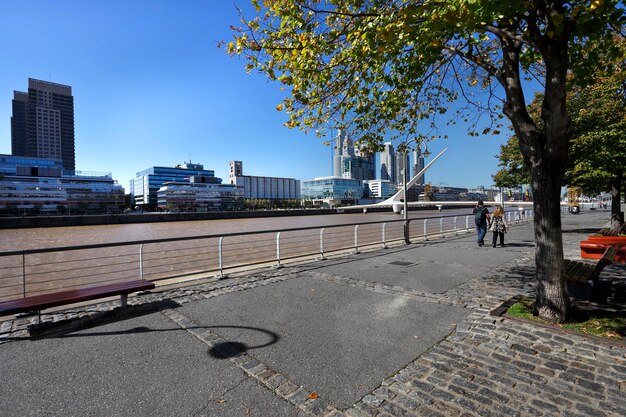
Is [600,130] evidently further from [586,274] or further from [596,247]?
[586,274]

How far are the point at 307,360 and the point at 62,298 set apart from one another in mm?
3760

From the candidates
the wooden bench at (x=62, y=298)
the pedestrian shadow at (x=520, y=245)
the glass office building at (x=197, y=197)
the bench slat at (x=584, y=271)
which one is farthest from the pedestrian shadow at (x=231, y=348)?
the glass office building at (x=197, y=197)

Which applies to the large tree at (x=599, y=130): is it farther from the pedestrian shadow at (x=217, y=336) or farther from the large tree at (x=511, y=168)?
the pedestrian shadow at (x=217, y=336)

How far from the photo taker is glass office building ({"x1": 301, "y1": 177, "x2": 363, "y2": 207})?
15975 cm

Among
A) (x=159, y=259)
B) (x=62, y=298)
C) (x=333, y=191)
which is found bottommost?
(x=159, y=259)

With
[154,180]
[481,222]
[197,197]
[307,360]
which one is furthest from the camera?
[154,180]

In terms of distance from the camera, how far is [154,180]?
511 ft

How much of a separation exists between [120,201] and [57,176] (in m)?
23.0

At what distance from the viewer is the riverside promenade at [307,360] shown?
2.99m

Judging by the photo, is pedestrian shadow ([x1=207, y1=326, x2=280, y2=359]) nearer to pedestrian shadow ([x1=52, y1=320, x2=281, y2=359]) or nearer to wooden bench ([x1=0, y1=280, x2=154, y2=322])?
pedestrian shadow ([x1=52, y1=320, x2=281, y2=359])

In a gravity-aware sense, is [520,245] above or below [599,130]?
below

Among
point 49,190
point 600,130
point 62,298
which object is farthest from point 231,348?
point 49,190

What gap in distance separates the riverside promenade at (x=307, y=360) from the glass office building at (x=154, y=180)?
15398cm

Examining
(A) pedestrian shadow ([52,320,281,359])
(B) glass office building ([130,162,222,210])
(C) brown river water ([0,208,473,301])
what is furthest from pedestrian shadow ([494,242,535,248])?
(B) glass office building ([130,162,222,210])
